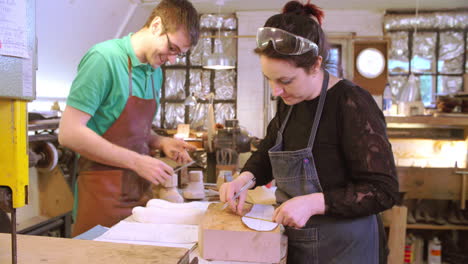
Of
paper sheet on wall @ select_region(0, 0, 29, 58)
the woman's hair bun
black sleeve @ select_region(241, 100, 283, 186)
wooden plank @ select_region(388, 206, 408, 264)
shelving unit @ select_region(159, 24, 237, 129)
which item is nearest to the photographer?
paper sheet on wall @ select_region(0, 0, 29, 58)

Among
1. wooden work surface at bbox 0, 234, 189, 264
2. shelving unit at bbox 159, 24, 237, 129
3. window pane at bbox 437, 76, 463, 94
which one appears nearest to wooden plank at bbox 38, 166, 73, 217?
wooden work surface at bbox 0, 234, 189, 264

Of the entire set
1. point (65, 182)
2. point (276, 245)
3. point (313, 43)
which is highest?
point (313, 43)

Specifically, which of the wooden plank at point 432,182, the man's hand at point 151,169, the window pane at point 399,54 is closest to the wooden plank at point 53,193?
the man's hand at point 151,169

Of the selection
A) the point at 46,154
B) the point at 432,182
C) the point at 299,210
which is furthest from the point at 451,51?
the point at 299,210

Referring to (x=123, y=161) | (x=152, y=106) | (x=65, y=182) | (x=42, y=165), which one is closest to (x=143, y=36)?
(x=152, y=106)

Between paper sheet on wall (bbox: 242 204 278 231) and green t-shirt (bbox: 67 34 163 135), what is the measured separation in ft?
3.07

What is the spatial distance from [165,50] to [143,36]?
155 millimetres

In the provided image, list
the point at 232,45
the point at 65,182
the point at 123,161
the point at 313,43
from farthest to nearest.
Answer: the point at 232,45
the point at 65,182
the point at 123,161
the point at 313,43

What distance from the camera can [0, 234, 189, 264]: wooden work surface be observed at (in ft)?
2.65

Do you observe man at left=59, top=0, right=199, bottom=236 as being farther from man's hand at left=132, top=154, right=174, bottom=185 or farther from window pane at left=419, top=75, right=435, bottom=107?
window pane at left=419, top=75, right=435, bottom=107

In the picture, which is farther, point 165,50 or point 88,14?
point 88,14

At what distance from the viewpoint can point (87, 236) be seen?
1.71m

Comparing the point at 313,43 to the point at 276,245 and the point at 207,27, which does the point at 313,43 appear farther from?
the point at 207,27

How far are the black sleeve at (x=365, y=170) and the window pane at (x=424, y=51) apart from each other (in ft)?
19.8
